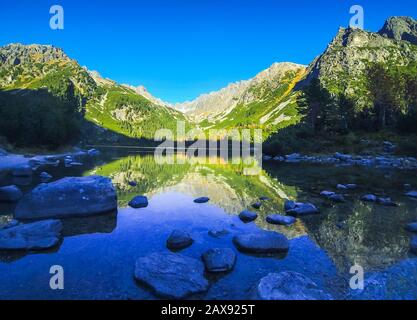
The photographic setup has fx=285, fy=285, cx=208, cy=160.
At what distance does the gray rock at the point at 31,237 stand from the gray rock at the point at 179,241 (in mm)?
5324

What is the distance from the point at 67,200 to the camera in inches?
704

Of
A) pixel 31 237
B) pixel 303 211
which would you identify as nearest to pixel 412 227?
pixel 303 211

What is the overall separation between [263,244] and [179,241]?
3959 mm

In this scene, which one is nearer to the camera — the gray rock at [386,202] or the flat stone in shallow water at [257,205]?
the flat stone in shallow water at [257,205]

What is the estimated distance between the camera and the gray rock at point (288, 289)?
844 centimetres

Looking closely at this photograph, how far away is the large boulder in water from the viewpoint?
17078 mm

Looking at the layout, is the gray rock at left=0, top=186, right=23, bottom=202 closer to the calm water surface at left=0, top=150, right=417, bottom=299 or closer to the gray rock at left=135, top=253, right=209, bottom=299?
the calm water surface at left=0, top=150, right=417, bottom=299

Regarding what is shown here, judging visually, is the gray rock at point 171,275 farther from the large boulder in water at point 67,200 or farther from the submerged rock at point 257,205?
the submerged rock at point 257,205

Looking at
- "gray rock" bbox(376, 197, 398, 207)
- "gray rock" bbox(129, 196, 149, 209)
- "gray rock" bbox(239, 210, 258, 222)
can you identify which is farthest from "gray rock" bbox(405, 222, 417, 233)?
"gray rock" bbox(129, 196, 149, 209)

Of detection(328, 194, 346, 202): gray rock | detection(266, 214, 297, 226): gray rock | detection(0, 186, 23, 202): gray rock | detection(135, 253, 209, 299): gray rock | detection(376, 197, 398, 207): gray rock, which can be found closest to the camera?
detection(135, 253, 209, 299): gray rock

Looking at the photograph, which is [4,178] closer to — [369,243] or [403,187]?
[369,243]

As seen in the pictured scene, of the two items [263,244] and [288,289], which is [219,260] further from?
[288,289]

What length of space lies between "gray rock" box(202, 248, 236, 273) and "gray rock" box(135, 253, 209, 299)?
35 cm
